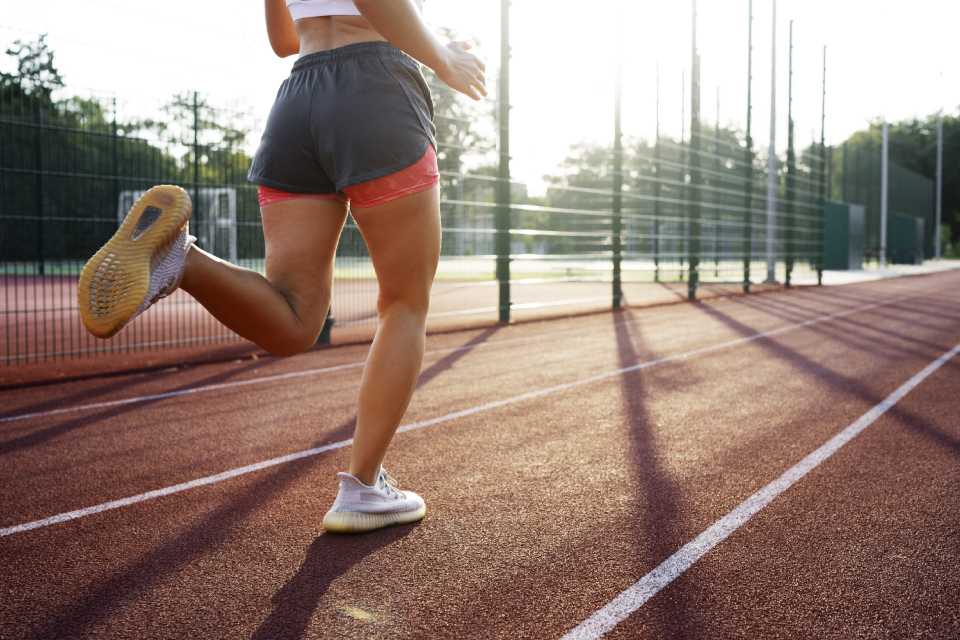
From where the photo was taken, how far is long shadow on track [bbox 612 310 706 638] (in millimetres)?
1991

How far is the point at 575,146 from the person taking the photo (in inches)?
547

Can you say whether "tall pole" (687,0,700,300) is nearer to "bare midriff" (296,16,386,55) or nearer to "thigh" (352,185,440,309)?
"thigh" (352,185,440,309)

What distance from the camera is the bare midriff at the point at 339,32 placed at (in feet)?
7.75

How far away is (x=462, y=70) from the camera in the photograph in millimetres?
2311

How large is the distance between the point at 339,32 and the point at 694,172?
580 inches

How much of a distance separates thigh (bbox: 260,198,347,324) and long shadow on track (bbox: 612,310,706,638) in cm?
116

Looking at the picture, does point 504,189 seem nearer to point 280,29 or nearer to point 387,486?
point 280,29

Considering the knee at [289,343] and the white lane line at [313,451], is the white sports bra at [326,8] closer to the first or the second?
the knee at [289,343]

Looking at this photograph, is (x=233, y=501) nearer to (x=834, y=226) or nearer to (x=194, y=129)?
(x=194, y=129)

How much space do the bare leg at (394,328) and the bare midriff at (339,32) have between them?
0.46 meters

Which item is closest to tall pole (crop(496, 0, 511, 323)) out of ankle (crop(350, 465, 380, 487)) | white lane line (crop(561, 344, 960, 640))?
white lane line (crop(561, 344, 960, 640))

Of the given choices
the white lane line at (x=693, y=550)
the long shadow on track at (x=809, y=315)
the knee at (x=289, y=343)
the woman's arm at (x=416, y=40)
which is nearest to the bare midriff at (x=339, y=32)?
the woman's arm at (x=416, y=40)

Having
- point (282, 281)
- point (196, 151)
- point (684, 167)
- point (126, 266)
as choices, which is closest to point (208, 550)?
point (282, 281)

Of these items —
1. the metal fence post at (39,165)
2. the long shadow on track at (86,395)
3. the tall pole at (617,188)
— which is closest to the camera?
the long shadow on track at (86,395)
